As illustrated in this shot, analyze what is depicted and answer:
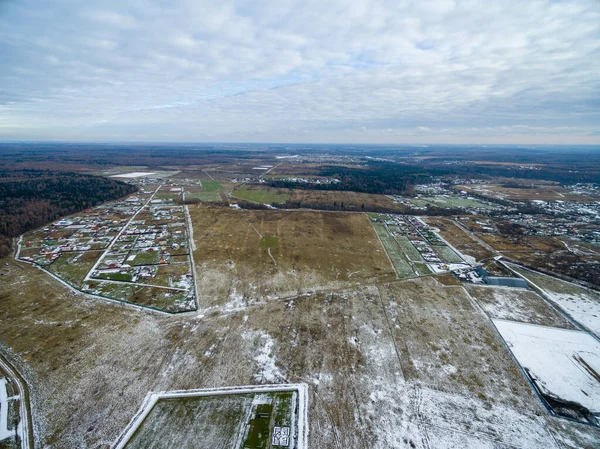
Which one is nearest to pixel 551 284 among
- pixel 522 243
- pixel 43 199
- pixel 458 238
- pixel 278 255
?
pixel 522 243

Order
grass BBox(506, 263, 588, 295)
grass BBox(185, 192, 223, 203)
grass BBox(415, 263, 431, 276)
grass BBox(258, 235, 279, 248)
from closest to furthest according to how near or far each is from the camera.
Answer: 1. grass BBox(506, 263, 588, 295)
2. grass BBox(415, 263, 431, 276)
3. grass BBox(258, 235, 279, 248)
4. grass BBox(185, 192, 223, 203)

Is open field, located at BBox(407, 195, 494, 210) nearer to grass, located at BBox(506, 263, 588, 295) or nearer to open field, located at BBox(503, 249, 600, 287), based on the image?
open field, located at BBox(503, 249, 600, 287)

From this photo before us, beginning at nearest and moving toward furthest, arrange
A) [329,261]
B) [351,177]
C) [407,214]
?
[329,261] → [407,214] → [351,177]

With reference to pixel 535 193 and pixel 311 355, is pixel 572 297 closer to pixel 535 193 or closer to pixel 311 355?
pixel 311 355

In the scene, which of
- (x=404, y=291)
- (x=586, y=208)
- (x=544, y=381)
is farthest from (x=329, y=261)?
(x=586, y=208)

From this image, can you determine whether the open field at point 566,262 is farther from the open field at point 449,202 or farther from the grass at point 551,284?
the open field at point 449,202

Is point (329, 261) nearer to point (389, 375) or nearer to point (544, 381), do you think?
point (389, 375)

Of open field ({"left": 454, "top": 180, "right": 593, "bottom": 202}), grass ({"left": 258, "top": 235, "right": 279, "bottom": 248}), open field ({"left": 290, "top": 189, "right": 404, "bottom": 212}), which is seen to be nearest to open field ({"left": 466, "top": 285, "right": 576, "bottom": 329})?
grass ({"left": 258, "top": 235, "right": 279, "bottom": 248})
